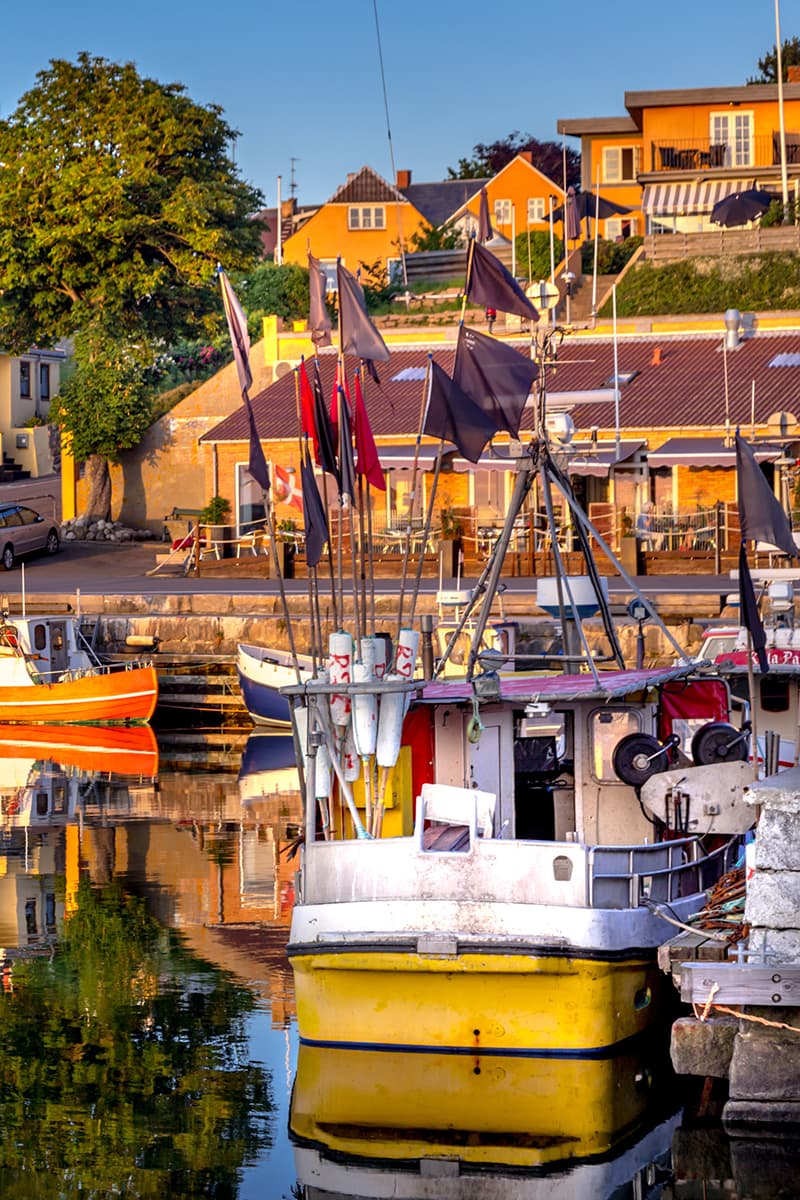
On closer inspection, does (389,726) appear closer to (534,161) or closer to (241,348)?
(241,348)

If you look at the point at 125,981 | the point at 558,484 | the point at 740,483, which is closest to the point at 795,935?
the point at 740,483

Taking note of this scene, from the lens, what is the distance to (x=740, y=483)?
1502 cm

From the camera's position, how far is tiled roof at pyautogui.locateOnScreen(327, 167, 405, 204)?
7719 cm

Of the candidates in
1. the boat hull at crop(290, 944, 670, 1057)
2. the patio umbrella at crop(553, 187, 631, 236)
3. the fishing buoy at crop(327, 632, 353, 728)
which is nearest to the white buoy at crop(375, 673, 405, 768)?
the fishing buoy at crop(327, 632, 353, 728)

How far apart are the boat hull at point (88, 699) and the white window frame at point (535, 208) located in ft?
145

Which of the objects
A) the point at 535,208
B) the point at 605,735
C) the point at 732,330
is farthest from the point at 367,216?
the point at 605,735

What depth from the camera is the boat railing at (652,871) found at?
44.7ft

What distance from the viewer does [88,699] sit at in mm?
35594

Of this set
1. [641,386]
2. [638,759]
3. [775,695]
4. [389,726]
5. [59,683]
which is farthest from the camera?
[641,386]

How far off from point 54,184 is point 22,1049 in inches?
1587

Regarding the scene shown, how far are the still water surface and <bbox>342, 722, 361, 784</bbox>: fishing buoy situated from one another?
2001mm

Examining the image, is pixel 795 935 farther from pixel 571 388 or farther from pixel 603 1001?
pixel 571 388

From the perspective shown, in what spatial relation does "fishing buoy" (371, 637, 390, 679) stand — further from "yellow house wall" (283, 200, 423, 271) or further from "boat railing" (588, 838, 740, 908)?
"yellow house wall" (283, 200, 423, 271)

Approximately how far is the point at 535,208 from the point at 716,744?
207ft
